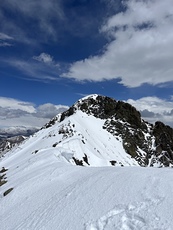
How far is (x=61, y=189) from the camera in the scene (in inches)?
647

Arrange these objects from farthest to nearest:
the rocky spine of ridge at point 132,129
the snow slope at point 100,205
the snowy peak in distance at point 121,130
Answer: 1. the rocky spine of ridge at point 132,129
2. the snowy peak in distance at point 121,130
3. the snow slope at point 100,205

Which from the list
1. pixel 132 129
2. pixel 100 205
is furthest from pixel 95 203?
pixel 132 129

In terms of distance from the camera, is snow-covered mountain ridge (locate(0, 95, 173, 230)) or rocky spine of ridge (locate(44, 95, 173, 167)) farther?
rocky spine of ridge (locate(44, 95, 173, 167))

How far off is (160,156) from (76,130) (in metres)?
49.6

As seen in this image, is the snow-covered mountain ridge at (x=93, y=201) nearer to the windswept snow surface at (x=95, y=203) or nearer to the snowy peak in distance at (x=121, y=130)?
the windswept snow surface at (x=95, y=203)

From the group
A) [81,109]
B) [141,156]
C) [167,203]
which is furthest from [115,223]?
[81,109]

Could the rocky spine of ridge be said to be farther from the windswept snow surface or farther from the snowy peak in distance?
the windswept snow surface

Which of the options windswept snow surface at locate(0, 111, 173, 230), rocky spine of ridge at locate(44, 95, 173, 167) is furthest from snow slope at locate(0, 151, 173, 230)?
rocky spine of ridge at locate(44, 95, 173, 167)

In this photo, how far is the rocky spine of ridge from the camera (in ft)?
353

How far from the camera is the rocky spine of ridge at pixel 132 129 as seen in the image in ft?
353

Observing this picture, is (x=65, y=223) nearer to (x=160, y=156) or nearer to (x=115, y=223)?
(x=115, y=223)

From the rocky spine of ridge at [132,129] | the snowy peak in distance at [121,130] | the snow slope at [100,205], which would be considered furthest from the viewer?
the rocky spine of ridge at [132,129]

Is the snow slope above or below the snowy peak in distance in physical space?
below

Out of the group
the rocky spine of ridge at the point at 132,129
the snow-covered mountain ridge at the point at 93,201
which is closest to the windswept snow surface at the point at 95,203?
the snow-covered mountain ridge at the point at 93,201
